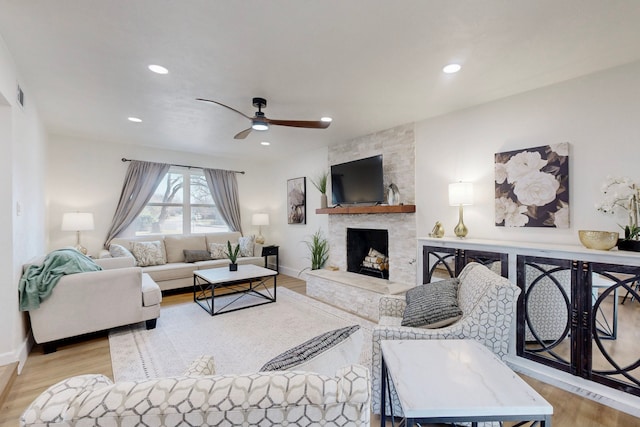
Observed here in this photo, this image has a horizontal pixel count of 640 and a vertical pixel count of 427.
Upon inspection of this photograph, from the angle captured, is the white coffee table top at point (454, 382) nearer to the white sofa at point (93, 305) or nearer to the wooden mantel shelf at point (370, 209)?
the wooden mantel shelf at point (370, 209)

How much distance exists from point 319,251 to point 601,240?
143 inches

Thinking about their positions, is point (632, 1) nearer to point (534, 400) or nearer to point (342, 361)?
point (534, 400)

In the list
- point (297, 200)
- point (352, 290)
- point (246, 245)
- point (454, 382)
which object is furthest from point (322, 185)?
point (454, 382)

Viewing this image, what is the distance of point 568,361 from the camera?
223cm

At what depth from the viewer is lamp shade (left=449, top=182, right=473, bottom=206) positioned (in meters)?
3.11

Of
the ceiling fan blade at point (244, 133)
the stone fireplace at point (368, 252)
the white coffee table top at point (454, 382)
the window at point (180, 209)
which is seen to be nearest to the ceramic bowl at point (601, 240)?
the white coffee table top at point (454, 382)

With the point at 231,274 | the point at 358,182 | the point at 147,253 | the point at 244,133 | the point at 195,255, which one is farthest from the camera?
the point at 195,255

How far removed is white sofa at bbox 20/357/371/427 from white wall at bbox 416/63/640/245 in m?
2.87

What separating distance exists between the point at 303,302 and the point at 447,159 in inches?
107

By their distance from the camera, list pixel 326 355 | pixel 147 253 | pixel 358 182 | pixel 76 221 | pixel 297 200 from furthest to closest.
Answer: pixel 297 200 → pixel 147 253 → pixel 358 182 → pixel 76 221 → pixel 326 355

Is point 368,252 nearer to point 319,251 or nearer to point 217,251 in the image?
point 319,251

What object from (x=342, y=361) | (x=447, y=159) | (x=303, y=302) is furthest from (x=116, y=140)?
(x=342, y=361)

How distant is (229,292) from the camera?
15.6ft

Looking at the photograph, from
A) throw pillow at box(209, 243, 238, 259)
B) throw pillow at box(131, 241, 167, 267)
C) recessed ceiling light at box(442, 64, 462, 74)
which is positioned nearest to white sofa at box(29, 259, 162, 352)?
throw pillow at box(131, 241, 167, 267)
